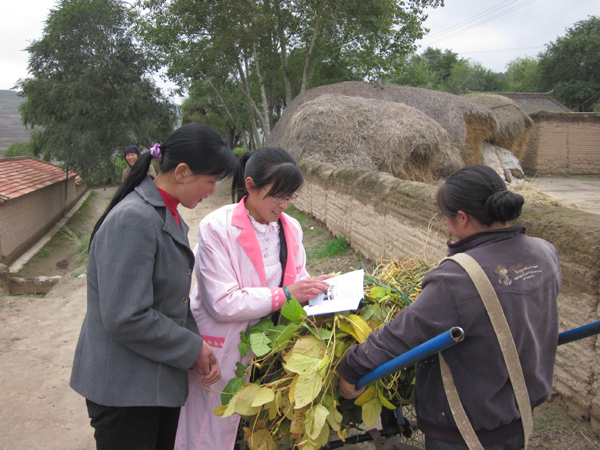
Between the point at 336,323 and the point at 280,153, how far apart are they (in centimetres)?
84

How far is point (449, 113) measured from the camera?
1322 centimetres

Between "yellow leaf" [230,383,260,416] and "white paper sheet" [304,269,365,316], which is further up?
"white paper sheet" [304,269,365,316]

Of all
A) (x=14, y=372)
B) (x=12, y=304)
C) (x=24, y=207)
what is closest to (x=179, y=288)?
(x=14, y=372)

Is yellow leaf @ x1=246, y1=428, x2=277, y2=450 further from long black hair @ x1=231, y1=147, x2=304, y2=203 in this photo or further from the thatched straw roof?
the thatched straw roof

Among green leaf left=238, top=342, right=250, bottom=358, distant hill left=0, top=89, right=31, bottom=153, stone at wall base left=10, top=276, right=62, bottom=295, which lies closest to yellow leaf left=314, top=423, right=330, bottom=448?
green leaf left=238, top=342, right=250, bottom=358

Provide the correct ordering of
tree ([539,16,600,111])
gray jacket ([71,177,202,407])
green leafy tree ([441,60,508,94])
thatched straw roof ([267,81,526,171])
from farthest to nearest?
green leafy tree ([441,60,508,94]), tree ([539,16,600,111]), thatched straw roof ([267,81,526,171]), gray jacket ([71,177,202,407])

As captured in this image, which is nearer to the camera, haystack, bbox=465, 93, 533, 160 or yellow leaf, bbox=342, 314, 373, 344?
yellow leaf, bbox=342, 314, 373, 344

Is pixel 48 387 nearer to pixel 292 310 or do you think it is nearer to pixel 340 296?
pixel 292 310

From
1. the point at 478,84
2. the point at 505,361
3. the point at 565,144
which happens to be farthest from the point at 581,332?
the point at 478,84

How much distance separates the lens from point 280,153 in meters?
1.89

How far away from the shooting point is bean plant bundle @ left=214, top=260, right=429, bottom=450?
1412 mm

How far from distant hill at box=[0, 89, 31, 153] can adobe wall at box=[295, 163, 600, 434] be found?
8217 centimetres

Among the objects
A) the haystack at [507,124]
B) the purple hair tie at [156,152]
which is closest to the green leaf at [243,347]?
the purple hair tie at [156,152]

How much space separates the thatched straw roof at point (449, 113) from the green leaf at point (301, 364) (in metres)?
11.6
